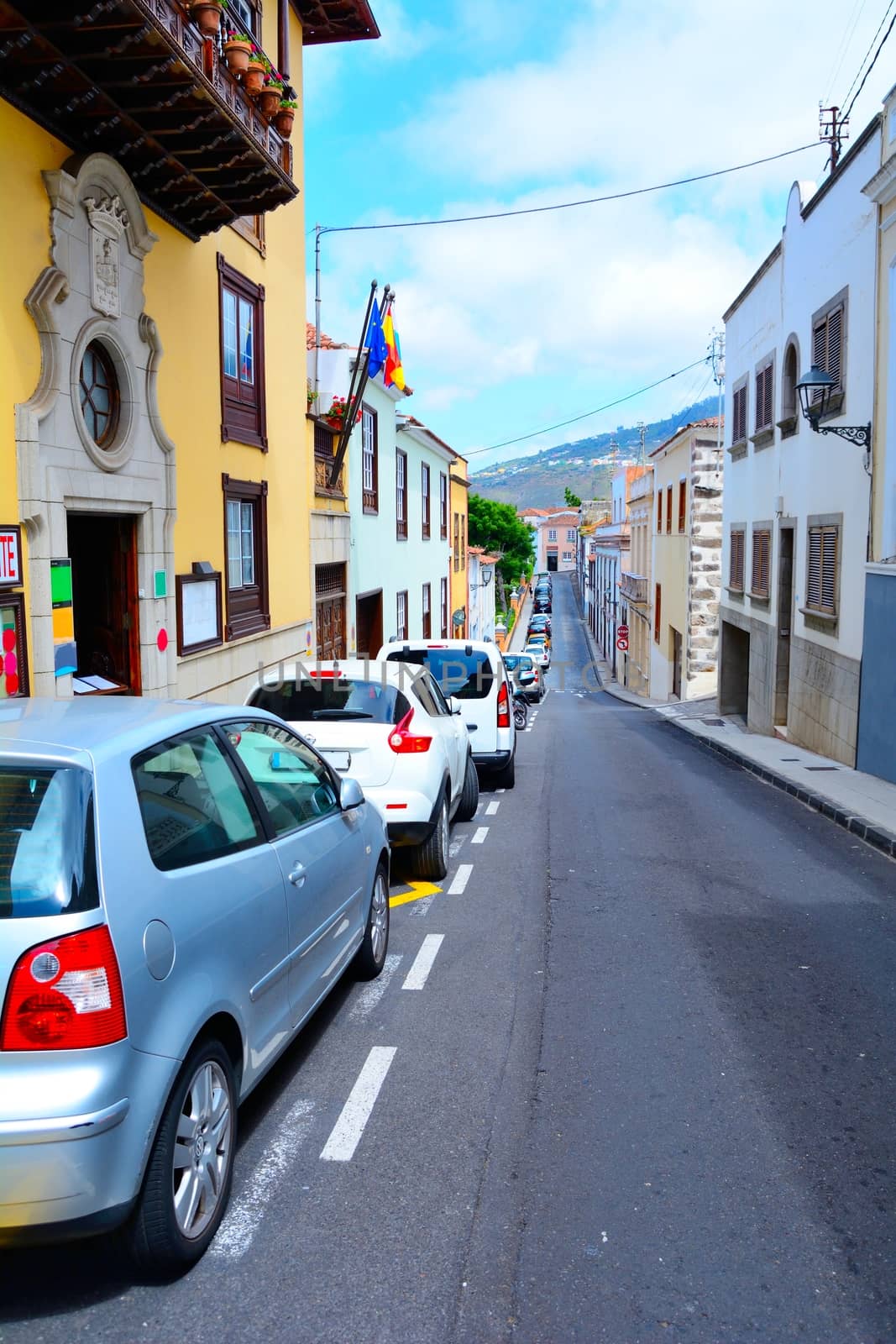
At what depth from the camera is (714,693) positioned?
31750 mm

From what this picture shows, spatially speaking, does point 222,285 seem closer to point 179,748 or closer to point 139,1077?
point 179,748

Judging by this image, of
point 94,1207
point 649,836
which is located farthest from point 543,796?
point 94,1207

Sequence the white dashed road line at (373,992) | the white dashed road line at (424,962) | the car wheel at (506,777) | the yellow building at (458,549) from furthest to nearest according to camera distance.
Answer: the yellow building at (458,549) < the car wheel at (506,777) < the white dashed road line at (424,962) < the white dashed road line at (373,992)

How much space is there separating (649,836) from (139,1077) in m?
7.37

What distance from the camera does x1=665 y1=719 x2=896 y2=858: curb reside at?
9.77 metres

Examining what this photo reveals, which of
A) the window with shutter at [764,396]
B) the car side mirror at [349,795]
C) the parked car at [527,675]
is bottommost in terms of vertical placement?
the parked car at [527,675]

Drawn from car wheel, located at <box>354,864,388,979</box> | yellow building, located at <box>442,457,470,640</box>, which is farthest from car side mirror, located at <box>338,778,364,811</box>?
yellow building, located at <box>442,457,470,640</box>

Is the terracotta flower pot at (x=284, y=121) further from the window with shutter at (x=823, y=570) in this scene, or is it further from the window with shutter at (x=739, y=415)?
the window with shutter at (x=739, y=415)

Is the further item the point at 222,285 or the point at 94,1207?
the point at 222,285

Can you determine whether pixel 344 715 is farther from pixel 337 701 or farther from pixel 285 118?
pixel 285 118

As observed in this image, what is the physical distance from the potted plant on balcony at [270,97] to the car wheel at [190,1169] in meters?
8.84

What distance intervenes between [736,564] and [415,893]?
18.8 metres

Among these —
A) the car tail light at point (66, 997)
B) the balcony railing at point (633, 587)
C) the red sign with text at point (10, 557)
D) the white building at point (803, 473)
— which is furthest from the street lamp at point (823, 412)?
the balcony railing at point (633, 587)

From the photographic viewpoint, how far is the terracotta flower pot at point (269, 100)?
9.65 m
